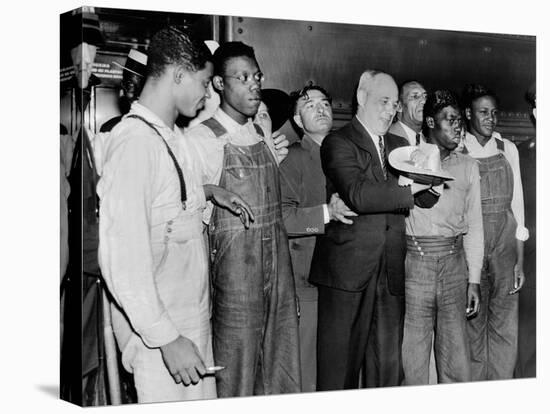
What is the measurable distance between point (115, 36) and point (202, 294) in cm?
140

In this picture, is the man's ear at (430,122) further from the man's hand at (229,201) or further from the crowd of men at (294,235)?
the man's hand at (229,201)

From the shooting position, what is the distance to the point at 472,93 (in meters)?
6.71

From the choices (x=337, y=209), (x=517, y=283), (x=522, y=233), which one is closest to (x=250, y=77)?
(x=337, y=209)

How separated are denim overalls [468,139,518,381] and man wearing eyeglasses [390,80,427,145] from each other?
0.47m

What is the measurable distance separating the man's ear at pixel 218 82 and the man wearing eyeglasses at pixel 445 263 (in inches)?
52.0

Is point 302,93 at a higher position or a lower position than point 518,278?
higher

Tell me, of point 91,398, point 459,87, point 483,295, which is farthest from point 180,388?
point 459,87

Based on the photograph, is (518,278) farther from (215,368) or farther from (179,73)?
(179,73)

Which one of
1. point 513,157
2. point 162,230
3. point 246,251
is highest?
point 513,157

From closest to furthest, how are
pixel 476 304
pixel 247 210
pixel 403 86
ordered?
1. pixel 247 210
2. pixel 403 86
3. pixel 476 304

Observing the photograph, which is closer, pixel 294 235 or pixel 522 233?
pixel 294 235

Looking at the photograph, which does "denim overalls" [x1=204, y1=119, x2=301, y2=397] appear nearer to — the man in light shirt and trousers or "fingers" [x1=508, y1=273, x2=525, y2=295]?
the man in light shirt and trousers

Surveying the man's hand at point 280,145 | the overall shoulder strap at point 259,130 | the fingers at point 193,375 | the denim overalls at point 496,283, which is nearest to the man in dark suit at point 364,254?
the man's hand at point 280,145

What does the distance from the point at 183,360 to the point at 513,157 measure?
2.54m
